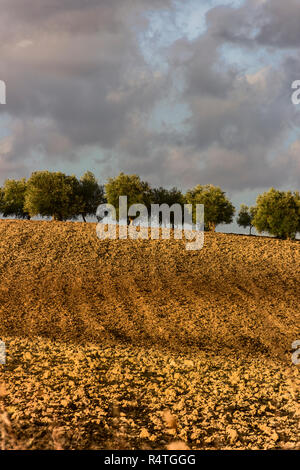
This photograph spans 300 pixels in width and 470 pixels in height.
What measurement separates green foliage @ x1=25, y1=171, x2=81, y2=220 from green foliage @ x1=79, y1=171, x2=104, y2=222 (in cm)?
286

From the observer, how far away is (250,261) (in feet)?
84.6

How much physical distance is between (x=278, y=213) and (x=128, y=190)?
1758 cm

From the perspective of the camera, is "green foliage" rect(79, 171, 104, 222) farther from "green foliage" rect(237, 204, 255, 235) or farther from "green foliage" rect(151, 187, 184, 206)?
"green foliage" rect(237, 204, 255, 235)

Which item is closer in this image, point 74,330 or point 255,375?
point 255,375

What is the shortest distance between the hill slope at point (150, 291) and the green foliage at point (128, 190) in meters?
16.2

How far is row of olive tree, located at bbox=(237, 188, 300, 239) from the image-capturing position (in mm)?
45781

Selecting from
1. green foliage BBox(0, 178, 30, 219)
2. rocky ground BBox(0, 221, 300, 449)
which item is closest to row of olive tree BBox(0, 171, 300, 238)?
green foliage BBox(0, 178, 30, 219)

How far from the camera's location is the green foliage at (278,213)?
45.8 metres

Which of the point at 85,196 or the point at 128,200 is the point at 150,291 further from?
the point at 85,196

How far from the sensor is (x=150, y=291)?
19922 mm

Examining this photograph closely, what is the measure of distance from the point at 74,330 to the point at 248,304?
8.30 metres

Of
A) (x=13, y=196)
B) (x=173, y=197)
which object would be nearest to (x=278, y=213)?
(x=173, y=197)

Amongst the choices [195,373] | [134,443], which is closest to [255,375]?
[195,373]
